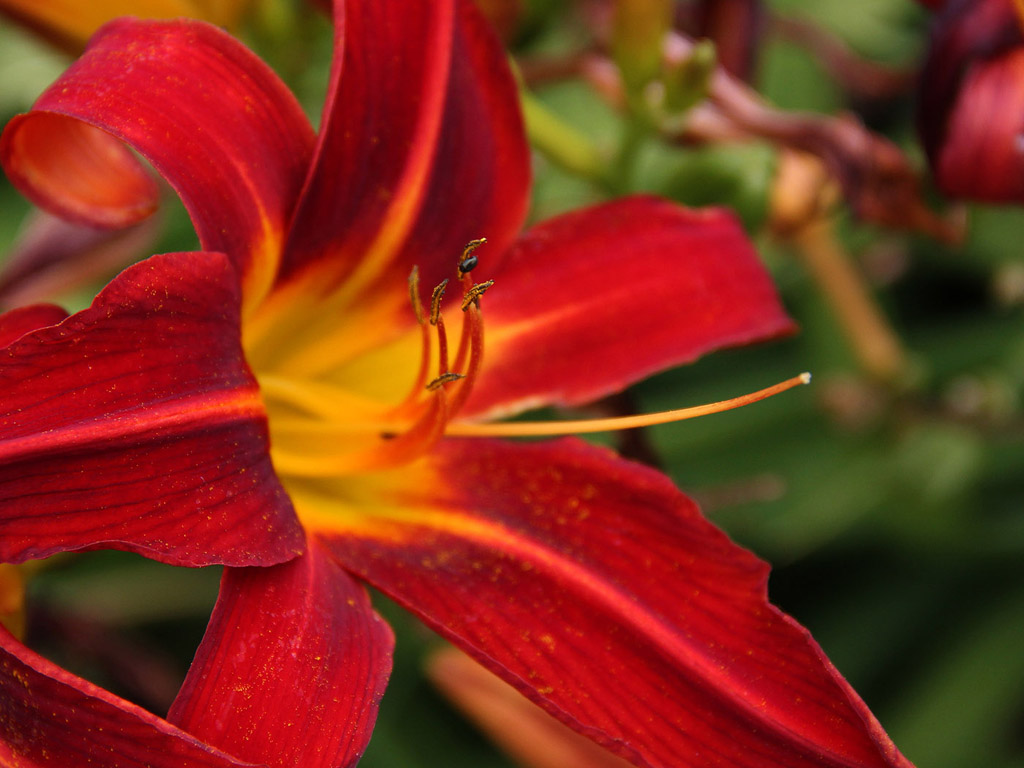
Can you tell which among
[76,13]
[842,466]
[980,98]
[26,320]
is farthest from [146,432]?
[842,466]

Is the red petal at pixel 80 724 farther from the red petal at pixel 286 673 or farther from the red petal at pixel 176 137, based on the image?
the red petal at pixel 176 137

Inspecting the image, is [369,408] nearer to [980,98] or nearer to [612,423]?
[612,423]

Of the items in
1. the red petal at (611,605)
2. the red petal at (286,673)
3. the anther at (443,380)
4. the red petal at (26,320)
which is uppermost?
the red petal at (26,320)

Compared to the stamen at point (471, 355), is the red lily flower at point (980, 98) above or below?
above

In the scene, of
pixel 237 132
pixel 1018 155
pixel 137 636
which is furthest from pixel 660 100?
pixel 137 636

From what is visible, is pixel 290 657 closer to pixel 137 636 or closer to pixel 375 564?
pixel 375 564

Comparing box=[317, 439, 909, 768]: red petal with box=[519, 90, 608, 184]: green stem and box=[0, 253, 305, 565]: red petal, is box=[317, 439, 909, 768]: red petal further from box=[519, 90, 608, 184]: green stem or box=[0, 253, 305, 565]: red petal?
box=[519, 90, 608, 184]: green stem

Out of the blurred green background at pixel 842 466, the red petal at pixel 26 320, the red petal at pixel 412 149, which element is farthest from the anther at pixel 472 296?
the blurred green background at pixel 842 466
